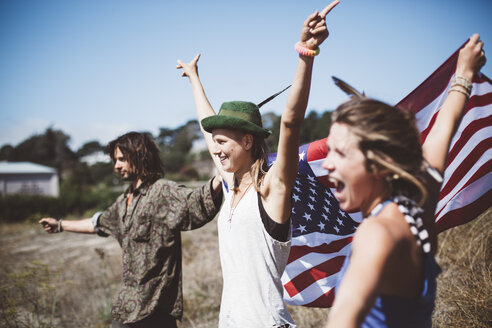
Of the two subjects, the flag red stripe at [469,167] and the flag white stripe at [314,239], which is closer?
the flag red stripe at [469,167]

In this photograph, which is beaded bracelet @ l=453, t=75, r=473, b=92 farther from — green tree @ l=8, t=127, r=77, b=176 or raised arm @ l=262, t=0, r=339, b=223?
green tree @ l=8, t=127, r=77, b=176

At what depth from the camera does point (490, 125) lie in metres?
2.49

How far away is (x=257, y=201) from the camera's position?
192 centimetres

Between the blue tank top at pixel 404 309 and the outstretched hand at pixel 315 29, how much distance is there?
905mm

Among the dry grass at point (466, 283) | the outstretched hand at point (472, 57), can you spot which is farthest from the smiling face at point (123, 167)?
the dry grass at point (466, 283)

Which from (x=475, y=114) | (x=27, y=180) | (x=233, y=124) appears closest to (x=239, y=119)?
(x=233, y=124)

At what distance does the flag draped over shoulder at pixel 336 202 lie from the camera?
8.09ft

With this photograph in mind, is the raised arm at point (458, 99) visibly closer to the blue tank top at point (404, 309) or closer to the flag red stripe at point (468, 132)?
the blue tank top at point (404, 309)

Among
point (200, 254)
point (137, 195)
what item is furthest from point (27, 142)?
point (137, 195)

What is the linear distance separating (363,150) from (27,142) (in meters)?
78.3

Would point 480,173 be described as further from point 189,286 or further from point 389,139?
point 189,286

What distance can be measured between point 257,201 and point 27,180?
40605 millimetres

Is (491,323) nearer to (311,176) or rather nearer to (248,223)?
(311,176)

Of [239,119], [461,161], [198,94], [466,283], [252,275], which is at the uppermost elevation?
[198,94]
